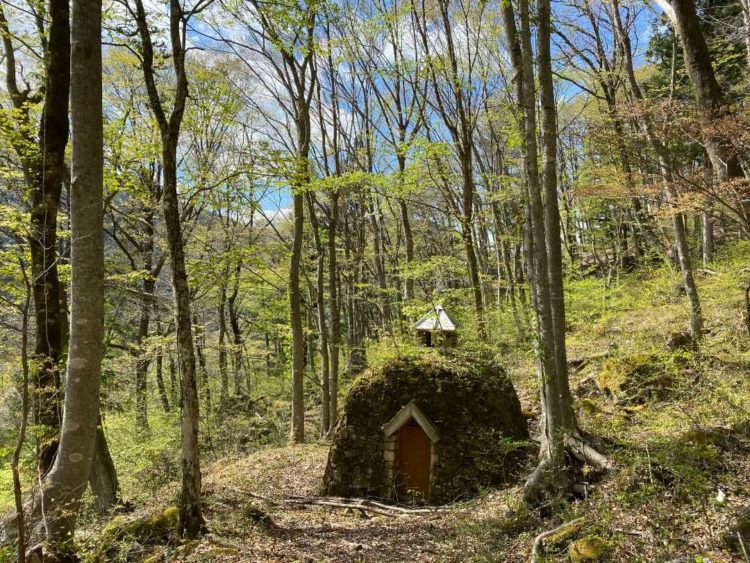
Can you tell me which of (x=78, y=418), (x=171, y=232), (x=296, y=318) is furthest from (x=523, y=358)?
(x=78, y=418)

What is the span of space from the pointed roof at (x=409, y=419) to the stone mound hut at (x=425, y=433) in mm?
16

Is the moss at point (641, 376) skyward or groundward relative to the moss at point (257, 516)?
skyward

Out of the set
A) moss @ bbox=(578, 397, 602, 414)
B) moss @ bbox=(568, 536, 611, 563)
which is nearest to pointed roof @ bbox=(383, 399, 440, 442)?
moss @ bbox=(578, 397, 602, 414)

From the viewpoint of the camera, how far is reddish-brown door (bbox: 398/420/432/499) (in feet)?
24.6

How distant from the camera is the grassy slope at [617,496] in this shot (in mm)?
3807

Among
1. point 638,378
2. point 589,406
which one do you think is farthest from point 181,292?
point 638,378

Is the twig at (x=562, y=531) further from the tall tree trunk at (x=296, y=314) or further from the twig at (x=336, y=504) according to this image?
the tall tree trunk at (x=296, y=314)

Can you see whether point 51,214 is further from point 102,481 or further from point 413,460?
point 413,460

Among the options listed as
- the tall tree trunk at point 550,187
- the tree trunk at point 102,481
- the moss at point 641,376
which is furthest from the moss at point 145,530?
the moss at point 641,376

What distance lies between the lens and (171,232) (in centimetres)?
523

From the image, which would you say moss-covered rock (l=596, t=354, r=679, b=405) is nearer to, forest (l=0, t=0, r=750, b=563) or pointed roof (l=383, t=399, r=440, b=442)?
A: forest (l=0, t=0, r=750, b=563)

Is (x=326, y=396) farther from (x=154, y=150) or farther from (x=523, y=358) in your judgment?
(x=154, y=150)

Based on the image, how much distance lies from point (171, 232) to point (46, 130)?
183 cm

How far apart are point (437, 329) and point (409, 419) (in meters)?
1.83
